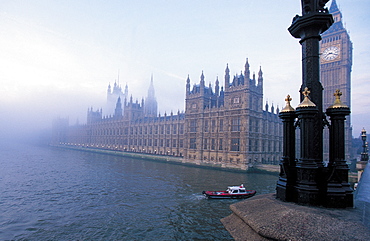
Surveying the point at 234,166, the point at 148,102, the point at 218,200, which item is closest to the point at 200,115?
the point at 234,166

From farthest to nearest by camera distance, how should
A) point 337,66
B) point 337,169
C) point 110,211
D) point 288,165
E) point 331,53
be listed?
point 331,53, point 337,66, point 110,211, point 288,165, point 337,169

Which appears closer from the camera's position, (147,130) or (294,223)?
(294,223)

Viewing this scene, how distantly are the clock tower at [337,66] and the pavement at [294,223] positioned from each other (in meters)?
80.4

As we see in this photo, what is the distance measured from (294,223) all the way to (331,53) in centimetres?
9454

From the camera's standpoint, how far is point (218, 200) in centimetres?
2686

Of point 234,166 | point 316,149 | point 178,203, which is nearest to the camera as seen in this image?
point 316,149

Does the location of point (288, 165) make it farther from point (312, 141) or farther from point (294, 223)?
point (294, 223)

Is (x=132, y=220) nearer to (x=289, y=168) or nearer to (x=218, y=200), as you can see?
(x=218, y=200)

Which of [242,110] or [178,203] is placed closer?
[178,203]

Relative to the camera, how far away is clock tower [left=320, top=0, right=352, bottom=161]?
255ft

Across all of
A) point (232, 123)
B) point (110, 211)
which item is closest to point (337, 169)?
point (110, 211)

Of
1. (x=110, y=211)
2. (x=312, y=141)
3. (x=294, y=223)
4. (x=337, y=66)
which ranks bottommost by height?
(x=110, y=211)

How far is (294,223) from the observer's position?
629 centimetres

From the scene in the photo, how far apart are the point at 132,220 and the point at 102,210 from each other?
4.51 m
